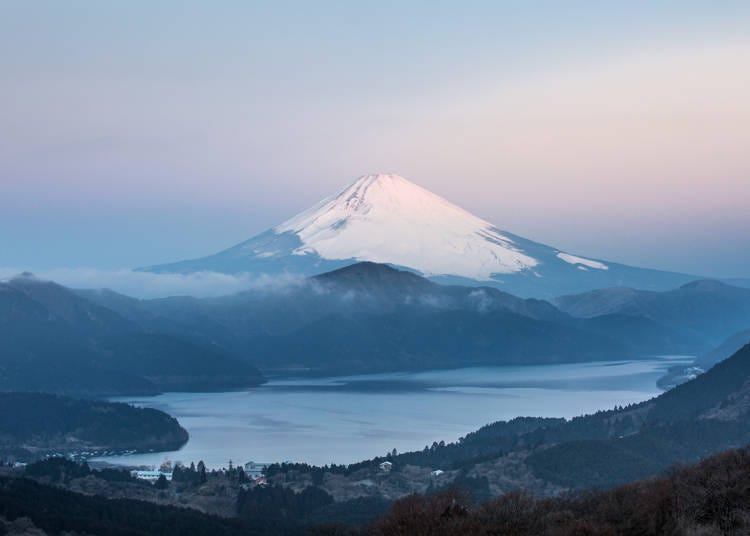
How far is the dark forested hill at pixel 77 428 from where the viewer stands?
96.2m

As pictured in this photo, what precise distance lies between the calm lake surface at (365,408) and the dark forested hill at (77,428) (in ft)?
11.4

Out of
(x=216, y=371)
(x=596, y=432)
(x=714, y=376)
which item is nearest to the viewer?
(x=596, y=432)

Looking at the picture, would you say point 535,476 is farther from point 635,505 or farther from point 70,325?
point 70,325

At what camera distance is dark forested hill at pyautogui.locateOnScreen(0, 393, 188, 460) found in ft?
316

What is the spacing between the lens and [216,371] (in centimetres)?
18238

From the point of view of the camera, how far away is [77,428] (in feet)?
346

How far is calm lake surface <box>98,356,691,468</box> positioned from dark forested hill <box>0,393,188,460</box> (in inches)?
136

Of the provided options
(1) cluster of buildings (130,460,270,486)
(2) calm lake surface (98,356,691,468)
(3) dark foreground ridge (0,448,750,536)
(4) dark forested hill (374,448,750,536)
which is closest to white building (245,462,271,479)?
(1) cluster of buildings (130,460,270,486)

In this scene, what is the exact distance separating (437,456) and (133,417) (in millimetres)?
42080

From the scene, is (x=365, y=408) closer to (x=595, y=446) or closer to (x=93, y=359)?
(x=595, y=446)

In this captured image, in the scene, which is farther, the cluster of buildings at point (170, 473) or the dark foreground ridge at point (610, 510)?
the cluster of buildings at point (170, 473)

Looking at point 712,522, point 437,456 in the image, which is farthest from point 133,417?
point 712,522

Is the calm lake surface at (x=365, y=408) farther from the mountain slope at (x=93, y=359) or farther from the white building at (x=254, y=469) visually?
the mountain slope at (x=93, y=359)

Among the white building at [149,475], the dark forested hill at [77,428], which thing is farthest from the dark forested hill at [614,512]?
the dark forested hill at [77,428]
